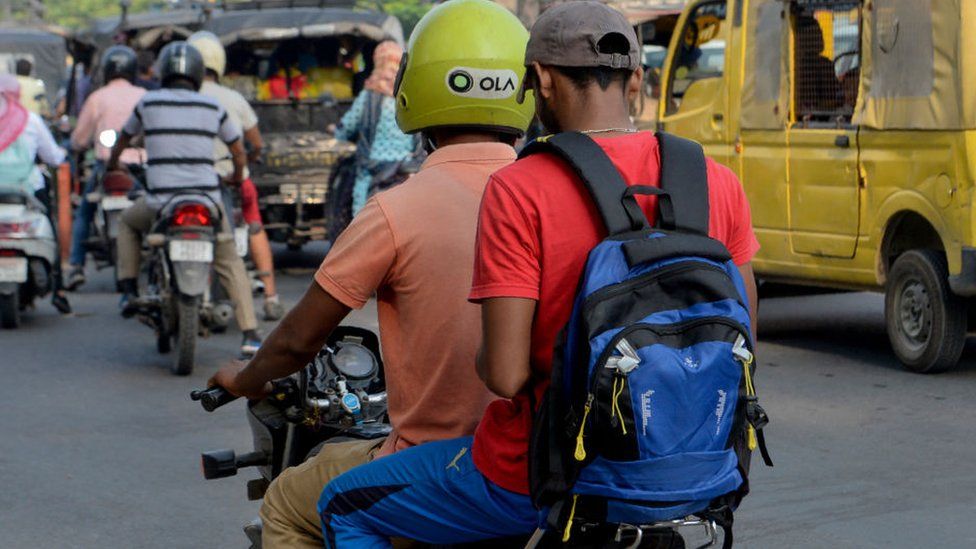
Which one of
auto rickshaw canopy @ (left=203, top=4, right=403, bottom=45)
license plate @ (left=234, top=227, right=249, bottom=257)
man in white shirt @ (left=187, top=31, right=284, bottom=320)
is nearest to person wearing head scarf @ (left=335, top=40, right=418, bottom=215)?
man in white shirt @ (left=187, top=31, right=284, bottom=320)

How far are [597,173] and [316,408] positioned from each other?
3.44 feet

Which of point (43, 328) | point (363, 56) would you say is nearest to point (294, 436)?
point (43, 328)

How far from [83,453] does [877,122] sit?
4.73m

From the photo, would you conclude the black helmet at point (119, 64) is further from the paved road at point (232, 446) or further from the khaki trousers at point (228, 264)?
the khaki trousers at point (228, 264)

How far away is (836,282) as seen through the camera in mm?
10070

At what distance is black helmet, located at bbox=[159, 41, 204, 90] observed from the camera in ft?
30.9

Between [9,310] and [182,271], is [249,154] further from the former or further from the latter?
[182,271]

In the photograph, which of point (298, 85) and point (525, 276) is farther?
point (298, 85)

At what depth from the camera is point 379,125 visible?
12180 millimetres

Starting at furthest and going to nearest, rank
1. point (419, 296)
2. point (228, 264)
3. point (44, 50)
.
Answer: point (44, 50) → point (228, 264) → point (419, 296)

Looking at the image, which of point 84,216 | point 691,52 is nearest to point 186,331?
point 84,216

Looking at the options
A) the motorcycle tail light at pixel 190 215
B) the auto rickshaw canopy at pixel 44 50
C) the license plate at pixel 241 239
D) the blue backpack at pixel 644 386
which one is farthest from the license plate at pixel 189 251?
the auto rickshaw canopy at pixel 44 50

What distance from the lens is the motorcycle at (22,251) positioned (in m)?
11.2

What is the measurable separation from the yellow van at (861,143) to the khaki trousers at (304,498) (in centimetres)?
594
